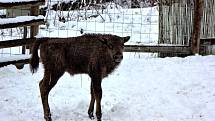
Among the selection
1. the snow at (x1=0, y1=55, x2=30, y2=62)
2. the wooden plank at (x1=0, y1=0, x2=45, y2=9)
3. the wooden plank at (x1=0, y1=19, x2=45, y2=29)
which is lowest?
the snow at (x1=0, y1=55, x2=30, y2=62)

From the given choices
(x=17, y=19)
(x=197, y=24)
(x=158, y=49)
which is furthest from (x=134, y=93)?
(x=197, y=24)

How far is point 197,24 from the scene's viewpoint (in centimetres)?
1063

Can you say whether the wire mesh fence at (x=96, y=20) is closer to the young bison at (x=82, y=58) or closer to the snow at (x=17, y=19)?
the snow at (x=17, y=19)

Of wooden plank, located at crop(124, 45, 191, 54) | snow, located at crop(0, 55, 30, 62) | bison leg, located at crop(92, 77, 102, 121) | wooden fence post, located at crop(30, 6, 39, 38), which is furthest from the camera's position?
wooden plank, located at crop(124, 45, 191, 54)

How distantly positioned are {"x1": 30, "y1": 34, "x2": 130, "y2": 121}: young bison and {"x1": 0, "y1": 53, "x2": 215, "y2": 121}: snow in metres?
0.53

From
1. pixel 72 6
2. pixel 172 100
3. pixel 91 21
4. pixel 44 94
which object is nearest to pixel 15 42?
pixel 44 94

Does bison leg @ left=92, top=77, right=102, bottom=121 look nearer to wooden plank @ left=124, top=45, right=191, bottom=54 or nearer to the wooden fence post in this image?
the wooden fence post

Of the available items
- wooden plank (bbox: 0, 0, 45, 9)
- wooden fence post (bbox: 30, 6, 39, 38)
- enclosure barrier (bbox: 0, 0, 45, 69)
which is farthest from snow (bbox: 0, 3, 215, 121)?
wooden plank (bbox: 0, 0, 45, 9)

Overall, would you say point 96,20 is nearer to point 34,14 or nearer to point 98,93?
point 34,14

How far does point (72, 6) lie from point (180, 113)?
9706 mm

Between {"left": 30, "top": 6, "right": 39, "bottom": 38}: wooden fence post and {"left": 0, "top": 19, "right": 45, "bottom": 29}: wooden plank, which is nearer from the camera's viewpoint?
{"left": 0, "top": 19, "right": 45, "bottom": 29}: wooden plank

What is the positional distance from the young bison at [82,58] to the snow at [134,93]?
0.53 metres

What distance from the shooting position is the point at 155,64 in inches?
396

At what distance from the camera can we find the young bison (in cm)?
682
